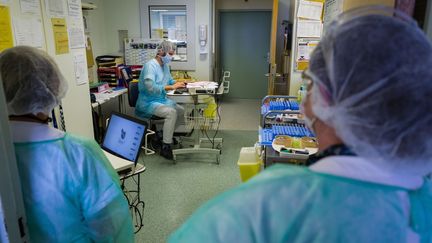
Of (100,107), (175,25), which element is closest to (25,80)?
(100,107)

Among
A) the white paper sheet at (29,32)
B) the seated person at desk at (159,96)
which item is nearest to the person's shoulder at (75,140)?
the white paper sheet at (29,32)

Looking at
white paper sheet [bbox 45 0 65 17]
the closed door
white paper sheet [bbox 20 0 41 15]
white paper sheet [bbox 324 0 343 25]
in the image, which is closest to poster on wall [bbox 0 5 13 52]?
white paper sheet [bbox 20 0 41 15]

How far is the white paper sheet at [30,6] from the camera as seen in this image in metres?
2.08

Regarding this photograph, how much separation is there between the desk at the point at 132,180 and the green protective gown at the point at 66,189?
0.72m

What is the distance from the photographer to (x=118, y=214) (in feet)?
4.03

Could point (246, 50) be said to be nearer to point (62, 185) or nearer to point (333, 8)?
point (333, 8)

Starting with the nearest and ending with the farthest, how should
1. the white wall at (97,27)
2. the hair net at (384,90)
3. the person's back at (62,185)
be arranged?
the hair net at (384,90), the person's back at (62,185), the white wall at (97,27)

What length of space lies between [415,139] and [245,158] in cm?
110

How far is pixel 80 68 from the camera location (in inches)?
110

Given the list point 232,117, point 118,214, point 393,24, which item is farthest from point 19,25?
point 232,117

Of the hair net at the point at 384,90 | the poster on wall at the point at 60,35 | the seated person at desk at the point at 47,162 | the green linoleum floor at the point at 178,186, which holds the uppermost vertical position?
the poster on wall at the point at 60,35

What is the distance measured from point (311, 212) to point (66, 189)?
2.72 feet

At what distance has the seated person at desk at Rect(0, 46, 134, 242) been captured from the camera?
1.04 metres

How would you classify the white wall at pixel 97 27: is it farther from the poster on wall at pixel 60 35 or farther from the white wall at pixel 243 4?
the white wall at pixel 243 4
